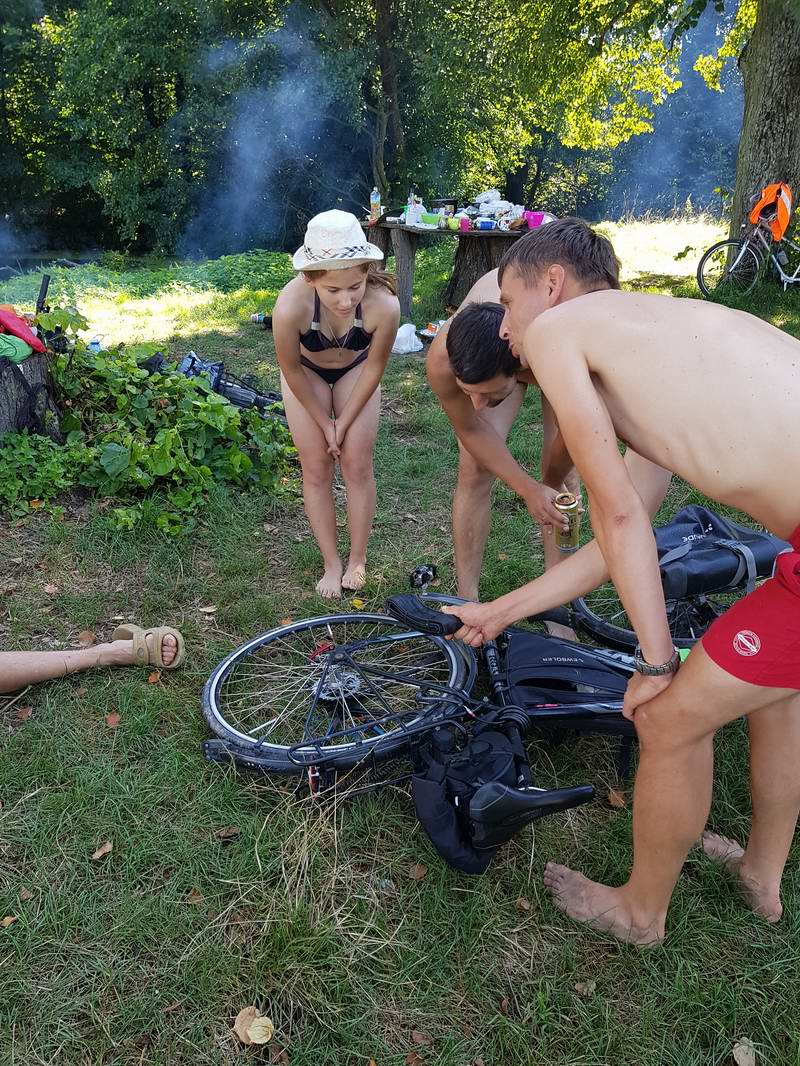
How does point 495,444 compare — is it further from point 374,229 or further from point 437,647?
point 374,229

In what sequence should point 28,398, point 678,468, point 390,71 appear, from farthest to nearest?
point 390,71 < point 28,398 < point 678,468

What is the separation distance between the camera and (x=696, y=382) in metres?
1.90

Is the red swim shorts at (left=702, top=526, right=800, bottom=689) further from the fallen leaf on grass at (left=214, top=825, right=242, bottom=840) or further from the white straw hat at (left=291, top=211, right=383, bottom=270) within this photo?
the white straw hat at (left=291, top=211, right=383, bottom=270)

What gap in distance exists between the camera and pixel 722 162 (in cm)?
3045

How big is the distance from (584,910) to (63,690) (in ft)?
7.19

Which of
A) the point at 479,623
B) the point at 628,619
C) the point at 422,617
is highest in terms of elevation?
the point at 479,623

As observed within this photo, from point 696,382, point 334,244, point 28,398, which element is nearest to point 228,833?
point 696,382

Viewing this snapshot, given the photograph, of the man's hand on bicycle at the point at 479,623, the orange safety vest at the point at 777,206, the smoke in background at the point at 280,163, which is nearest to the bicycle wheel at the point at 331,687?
the man's hand on bicycle at the point at 479,623

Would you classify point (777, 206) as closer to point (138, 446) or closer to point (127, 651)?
point (138, 446)

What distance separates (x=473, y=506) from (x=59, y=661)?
6.29 ft

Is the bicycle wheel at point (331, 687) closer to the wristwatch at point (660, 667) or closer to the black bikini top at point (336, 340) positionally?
the wristwatch at point (660, 667)

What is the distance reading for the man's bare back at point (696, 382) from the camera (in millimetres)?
1852

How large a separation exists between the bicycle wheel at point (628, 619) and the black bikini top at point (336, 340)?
159cm

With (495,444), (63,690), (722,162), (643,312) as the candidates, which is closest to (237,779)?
(63,690)
